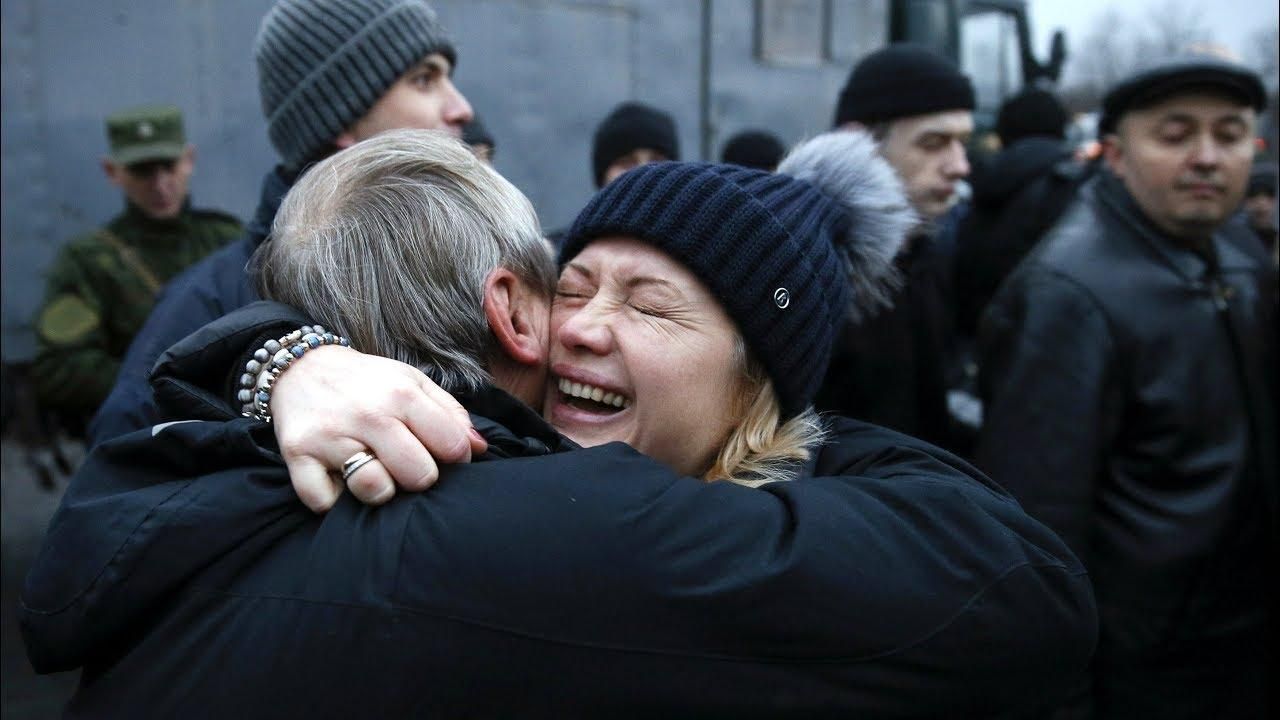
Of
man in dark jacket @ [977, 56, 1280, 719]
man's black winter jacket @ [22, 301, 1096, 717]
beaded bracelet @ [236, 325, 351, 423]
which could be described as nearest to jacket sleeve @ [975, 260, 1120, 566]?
man in dark jacket @ [977, 56, 1280, 719]

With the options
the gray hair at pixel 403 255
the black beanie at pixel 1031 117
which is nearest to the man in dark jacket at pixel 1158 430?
the gray hair at pixel 403 255

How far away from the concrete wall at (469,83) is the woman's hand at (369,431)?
11.0 feet

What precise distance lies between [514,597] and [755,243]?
0.74m

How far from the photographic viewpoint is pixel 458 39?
4.81 m

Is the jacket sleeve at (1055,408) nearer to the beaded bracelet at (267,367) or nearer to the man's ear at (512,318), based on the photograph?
the man's ear at (512,318)

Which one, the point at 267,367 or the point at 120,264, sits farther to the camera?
the point at 120,264

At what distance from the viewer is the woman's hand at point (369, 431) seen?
121 cm

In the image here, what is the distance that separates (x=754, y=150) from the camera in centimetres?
538

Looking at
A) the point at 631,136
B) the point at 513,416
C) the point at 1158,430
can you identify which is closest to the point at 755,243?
the point at 513,416

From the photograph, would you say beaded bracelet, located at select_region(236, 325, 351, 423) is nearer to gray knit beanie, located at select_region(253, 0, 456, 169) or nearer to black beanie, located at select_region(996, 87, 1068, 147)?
gray knit beanie, located at select_region(253, 0, 456, 169)

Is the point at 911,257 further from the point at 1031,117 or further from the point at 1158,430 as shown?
the point at 1031,117

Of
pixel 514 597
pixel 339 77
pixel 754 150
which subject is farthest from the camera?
pixel 754 150

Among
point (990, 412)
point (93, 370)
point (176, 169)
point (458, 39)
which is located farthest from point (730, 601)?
point (458, 39)

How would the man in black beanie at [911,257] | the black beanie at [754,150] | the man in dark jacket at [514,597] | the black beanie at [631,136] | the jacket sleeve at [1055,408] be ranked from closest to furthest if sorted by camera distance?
the man in dark jacket at [514,597] < the jacket sleeve at [1055,408] < the man in black beanie at [911,257] < the black beanie at [631,136] < the black beanie at [754,150]
